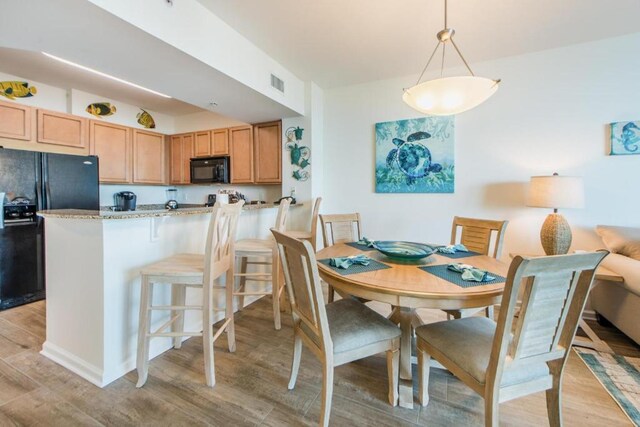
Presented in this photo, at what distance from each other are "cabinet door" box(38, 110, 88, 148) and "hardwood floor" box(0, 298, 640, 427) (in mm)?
2519

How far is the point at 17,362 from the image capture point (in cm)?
178

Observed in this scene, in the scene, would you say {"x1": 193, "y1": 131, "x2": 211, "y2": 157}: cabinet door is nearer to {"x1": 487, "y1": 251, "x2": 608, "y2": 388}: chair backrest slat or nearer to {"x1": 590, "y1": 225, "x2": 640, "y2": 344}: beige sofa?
{"x1": 487, "y1": 251, "x2": 608, "y2": 388}: chair backrest slat

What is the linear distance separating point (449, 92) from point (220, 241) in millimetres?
1763

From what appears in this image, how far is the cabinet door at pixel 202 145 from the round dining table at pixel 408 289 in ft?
11.3

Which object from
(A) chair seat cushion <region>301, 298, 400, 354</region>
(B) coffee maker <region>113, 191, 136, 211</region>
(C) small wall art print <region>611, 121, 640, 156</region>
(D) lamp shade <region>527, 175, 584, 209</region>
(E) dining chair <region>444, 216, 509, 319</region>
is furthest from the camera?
(B) coffee maker <region>113, 191, 136, 211</region>

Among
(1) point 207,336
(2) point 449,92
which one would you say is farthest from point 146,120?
(2) point 449,92

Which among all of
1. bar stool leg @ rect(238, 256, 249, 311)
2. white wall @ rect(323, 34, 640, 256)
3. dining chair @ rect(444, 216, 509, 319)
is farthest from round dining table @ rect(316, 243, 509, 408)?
white wall @ rect(323, 34, 640, 256)

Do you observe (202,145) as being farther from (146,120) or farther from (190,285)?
(190,285)

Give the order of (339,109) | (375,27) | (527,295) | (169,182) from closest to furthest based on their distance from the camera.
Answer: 1. (527,295)
2. (375,27)
3. (339,109)
4. (169,182)

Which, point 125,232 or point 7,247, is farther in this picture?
point 7,247

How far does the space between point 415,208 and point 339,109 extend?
1656mm

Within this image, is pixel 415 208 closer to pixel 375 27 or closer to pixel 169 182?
pixel 375 27

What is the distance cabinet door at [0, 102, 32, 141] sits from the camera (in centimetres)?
291

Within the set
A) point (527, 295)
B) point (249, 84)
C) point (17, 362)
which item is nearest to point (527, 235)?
point (527, 295)
